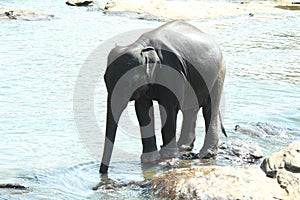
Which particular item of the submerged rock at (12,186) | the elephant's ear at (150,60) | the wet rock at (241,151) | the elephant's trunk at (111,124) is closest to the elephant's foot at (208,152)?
the wet rock at (241,151)

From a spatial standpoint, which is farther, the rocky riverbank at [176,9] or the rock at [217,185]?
the rocky riverbank at [176,9]

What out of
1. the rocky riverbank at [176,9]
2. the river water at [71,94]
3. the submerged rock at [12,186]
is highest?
the submerged rock at [12,186]

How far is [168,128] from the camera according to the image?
316 inches

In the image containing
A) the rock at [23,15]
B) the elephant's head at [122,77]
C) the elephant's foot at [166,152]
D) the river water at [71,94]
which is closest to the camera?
the elephant's head at [122,77]

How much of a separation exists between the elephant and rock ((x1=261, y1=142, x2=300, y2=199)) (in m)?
1.26

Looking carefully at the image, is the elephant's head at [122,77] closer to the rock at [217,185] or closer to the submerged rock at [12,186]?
A: the rock at [217,185]

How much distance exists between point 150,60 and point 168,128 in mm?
1041

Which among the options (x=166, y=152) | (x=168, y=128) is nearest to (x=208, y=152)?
(x=166, y=152)

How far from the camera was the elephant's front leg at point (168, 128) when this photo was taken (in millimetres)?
7789

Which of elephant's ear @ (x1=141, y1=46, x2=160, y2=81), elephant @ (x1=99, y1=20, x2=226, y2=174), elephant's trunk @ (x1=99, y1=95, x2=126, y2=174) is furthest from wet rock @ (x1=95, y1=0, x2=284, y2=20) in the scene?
elephant's trunk @ (x1=99, y1=95, x2=126, y2=174)

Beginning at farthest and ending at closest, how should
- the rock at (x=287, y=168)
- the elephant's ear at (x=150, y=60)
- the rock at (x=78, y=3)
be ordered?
the rock at (x=78, y=3) → the elephant's ear at (x=150, y=60) → the rock at (x=287, y=168)

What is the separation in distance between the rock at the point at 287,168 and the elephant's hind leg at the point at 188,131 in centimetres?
164

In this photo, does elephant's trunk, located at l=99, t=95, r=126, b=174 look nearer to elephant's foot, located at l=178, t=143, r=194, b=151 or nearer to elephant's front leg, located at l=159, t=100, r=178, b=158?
elephant's front leg, located at l=159, t=100, r=178, b=158

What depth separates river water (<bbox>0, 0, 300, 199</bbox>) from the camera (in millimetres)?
7695
